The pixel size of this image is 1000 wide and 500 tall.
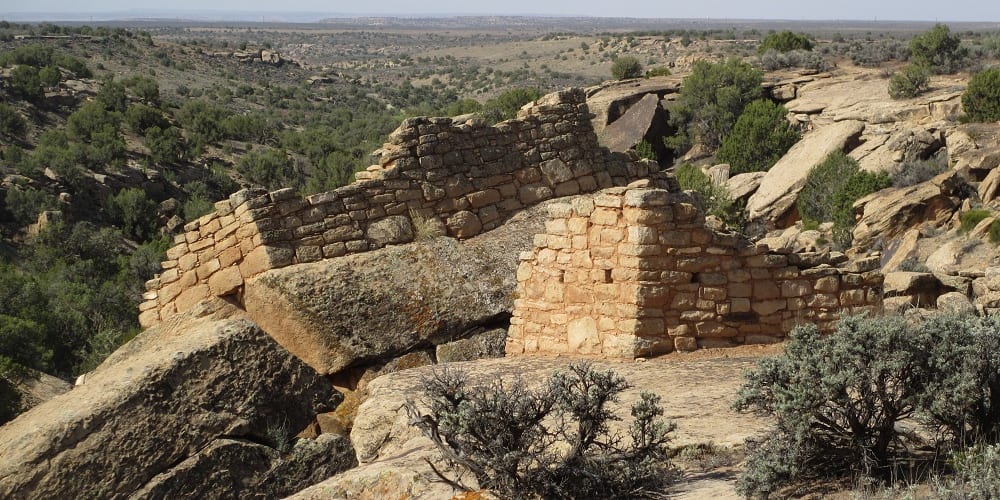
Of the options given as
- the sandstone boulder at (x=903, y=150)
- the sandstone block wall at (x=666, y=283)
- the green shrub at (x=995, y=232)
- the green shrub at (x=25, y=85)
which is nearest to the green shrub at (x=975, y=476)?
the sandstone block wall at (x=666, y=283)

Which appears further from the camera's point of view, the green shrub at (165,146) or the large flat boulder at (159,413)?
the green shrub at (165,146)

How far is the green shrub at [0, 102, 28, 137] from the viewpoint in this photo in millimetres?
39106

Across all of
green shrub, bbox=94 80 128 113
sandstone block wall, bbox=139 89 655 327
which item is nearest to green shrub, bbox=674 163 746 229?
sandstone block wall, bbox=139 89 655 327

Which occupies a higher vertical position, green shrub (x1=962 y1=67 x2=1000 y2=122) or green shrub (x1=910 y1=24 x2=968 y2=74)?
green shrub (x1=910 y1=24 x2=968 y2=74)

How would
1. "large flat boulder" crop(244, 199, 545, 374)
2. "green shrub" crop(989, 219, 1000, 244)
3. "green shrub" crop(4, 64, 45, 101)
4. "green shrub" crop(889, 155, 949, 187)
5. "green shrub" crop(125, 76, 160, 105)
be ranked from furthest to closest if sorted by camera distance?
"green shrub" crop(125, 76, 160, 105), "green shrub" crop(4, 64, 45, 101), "green shrub" crop(889, 155, 949, 187), "green shrub" crop(989, 219, 1000, 244), "large flat boulder" crop(244, 199, 545, 374)

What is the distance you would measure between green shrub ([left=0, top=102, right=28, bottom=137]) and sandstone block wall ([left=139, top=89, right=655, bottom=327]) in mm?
33175

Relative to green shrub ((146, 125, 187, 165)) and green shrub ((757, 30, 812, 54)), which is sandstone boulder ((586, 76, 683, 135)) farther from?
green shrub ((146, 125, 187, 165))

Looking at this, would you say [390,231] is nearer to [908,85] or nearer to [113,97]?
[908,85]

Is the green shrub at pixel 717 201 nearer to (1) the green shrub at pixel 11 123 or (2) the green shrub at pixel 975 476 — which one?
(2) the green shrub at pixel 975 476

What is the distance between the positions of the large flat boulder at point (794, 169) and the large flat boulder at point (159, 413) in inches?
911

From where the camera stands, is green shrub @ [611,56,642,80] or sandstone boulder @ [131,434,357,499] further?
green shrub @ [611,56,642,80]

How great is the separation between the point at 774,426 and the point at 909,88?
33641mm

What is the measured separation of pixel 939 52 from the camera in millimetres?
42094

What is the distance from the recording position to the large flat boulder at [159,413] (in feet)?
25.1
